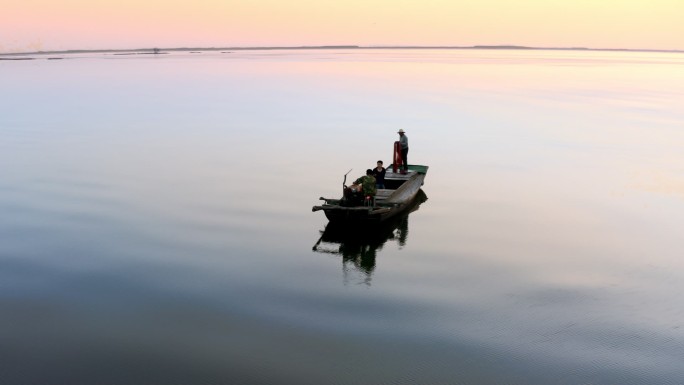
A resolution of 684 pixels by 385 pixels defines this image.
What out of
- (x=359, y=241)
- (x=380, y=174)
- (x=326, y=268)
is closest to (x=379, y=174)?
(x=380, y=174)

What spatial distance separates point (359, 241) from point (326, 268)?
131 inches

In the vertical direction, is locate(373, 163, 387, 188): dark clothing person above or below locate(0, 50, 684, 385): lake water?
above

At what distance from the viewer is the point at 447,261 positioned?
Answer: 800 inches

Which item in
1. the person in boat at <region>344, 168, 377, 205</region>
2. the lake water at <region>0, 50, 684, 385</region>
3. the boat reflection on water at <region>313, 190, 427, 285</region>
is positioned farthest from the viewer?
the person in boat at <region>344, 168, 377, 205</region>

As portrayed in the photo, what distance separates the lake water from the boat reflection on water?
111 mm

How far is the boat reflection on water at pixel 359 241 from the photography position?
66.8 feet

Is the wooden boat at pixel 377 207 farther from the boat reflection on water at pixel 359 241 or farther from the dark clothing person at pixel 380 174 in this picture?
the dark clothing person at pixel 380 174

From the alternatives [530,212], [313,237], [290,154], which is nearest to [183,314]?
[313,237]

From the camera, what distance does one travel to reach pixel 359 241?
904 inches

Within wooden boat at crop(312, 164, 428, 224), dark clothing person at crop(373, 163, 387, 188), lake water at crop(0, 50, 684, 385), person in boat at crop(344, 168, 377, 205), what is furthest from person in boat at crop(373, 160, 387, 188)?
person in boat at crop(344, 168, 377, 205)

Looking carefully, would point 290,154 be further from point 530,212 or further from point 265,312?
point 265,312

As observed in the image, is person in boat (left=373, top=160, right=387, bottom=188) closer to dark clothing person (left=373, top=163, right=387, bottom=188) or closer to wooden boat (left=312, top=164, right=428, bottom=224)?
dark clothing person (left=373, top=163, right=387, bottom=188)

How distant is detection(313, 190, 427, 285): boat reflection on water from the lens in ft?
66.8

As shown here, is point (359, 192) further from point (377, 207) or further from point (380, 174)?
point (380, 174)
